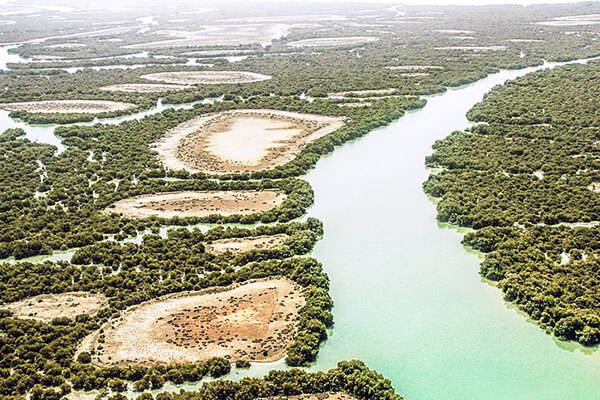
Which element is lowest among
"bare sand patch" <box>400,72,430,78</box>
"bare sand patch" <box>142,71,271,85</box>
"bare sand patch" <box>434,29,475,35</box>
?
"bare sand patch" <box>142,71,271,85</box>

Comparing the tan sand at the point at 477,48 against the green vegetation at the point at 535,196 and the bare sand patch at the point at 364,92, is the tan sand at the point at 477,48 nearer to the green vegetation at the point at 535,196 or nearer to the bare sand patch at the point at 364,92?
the bare sand patch at the point at 364,92

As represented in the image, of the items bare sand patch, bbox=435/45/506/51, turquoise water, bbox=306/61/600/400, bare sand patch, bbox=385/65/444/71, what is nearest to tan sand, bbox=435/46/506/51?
bare sand patch, bbox=435/45/506/51

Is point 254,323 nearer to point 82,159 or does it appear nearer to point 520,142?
point 82,159

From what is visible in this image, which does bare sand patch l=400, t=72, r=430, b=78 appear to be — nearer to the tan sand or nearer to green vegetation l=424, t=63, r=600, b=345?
green vegetation l=424, t=63, r=600, b=345

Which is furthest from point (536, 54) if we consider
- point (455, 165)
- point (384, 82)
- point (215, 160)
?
point (215, 160)

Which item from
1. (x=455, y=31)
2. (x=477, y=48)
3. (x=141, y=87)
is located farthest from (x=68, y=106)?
(x=455, y=31)

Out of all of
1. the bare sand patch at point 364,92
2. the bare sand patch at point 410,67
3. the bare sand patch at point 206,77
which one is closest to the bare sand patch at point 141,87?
the bare sand patch at point 206,77
